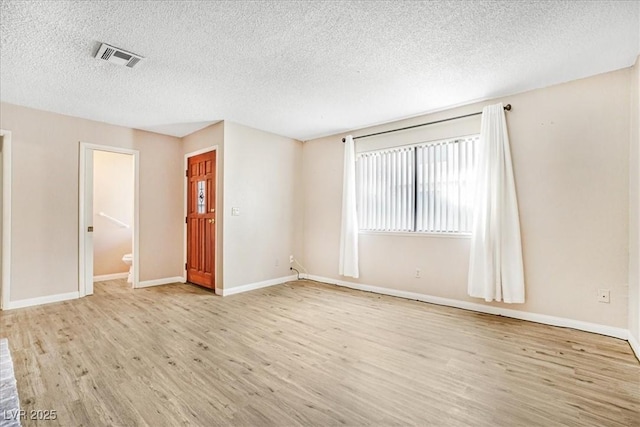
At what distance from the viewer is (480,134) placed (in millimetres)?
3596

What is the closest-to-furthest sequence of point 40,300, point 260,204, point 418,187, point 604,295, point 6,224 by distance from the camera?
Result: 1. point 604,295
2. point 6,224
3. point 40,300
4. point 418,187
5. point 260,204

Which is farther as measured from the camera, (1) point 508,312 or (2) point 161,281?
(2) point 161,281

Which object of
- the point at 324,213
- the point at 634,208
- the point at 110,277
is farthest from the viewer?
the point at 110,277

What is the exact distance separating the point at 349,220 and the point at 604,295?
301cm

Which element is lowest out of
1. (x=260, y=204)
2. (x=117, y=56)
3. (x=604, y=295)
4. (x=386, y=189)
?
(x=604, y=295)

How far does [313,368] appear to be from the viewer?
226 cm

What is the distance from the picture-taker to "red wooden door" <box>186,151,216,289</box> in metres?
4.71

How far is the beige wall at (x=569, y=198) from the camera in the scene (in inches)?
113

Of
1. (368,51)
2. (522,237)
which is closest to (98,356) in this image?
(368,51)

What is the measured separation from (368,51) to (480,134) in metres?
1.87

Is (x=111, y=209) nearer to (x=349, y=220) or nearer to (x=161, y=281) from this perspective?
(x=161, y=281)

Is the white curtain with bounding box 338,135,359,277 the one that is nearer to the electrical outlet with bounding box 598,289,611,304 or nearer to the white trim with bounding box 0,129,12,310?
the electrical outlet with bounding box 598,289,611,304

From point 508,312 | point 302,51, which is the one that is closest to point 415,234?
point 508,312

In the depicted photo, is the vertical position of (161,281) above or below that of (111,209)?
below
